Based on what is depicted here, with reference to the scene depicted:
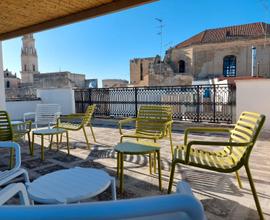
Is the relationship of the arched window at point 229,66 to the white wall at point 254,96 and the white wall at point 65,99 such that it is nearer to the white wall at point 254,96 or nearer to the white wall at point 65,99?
the white wall at point 65,99

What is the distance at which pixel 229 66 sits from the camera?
27547 mm

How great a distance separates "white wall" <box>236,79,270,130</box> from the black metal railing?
0.48 m

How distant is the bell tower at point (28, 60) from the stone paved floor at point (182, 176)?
37.9 meters

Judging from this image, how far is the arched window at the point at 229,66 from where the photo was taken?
27.1 m

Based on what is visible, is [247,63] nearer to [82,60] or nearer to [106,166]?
[82,60]

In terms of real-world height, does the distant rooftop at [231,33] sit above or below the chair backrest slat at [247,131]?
above

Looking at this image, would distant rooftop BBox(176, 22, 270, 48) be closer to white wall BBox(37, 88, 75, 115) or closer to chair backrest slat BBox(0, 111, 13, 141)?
white wall BBox(37, 88, 75, 115)

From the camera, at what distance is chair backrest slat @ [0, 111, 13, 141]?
337cm

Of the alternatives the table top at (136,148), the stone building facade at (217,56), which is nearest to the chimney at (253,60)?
the stone building facade at (217,56)

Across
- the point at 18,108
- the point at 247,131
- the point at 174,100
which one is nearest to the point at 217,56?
the point at 174,100

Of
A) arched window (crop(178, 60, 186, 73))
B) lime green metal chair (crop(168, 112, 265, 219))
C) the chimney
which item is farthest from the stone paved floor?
arched window (crop(178, 60, 186, 73))

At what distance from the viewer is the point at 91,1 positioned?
3.25 m

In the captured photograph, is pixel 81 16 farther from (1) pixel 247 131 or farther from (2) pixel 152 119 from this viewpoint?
(1) pixel 247 131

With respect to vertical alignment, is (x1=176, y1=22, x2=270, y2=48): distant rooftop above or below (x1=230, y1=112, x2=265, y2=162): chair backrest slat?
above
